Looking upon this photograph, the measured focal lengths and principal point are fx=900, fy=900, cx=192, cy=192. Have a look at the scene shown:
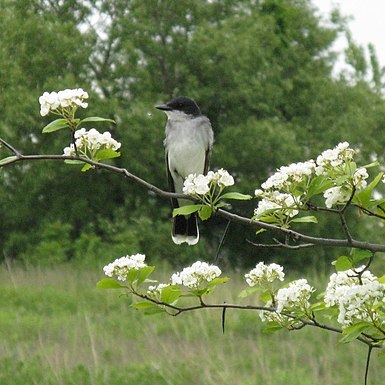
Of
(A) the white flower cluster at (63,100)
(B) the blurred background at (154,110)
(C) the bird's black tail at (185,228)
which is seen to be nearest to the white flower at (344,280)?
(A) the white flower cluster at (63,100)

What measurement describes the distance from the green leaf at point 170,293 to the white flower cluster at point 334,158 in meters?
0.79

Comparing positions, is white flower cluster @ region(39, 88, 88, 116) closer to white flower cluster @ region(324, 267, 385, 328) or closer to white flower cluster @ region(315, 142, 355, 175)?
white flower cluster @ region(315, 142, 355, 175)

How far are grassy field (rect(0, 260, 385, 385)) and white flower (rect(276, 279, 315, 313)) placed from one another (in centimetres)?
465

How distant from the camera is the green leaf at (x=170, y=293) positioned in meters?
3.84

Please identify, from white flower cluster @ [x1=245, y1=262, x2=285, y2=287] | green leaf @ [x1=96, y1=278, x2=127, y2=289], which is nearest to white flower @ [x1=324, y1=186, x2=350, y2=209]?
white flower cluster @ [x1=245, y1=262, x2=285, y2=287]

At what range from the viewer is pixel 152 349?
1045 centimetres

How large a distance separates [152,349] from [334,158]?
7.17m

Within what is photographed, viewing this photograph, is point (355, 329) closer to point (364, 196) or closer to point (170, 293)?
point (364, 196)

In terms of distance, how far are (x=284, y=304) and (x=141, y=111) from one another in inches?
659

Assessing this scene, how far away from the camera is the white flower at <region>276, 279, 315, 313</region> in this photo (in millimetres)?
4012

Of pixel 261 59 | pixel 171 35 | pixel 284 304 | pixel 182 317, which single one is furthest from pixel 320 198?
pixel 284 304

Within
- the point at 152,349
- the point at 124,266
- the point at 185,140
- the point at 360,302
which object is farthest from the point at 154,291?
the point at 152,349

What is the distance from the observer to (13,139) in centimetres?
2130

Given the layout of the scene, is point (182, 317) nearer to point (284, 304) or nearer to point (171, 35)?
point (284, 304)
